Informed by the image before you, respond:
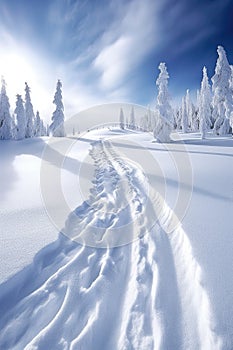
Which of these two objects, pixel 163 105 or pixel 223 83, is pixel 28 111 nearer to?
pixel 163 105

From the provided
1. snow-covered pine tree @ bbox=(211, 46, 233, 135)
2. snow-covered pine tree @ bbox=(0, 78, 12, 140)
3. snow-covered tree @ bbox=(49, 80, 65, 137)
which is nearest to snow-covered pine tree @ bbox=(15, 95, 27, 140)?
snow-covered pine tree @ bbox=(0, 78, 12, 140)

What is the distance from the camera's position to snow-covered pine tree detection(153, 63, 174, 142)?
31.2m

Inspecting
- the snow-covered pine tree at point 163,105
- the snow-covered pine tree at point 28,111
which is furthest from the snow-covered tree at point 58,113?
the snow-covered pine tree at point 163,105

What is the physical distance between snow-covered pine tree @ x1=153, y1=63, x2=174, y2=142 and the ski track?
28.7 meters

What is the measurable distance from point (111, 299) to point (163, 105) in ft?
105

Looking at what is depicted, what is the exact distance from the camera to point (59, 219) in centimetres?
515

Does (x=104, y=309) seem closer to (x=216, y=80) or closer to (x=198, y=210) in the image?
(x=198, y=210)

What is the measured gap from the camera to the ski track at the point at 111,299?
2248 mm

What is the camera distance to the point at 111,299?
111 inches

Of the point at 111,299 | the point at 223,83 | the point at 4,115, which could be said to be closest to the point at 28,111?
the point at 4,115

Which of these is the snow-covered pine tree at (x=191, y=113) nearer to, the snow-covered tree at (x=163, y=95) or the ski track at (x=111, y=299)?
the snow-covered tree at (x=163, y=95)

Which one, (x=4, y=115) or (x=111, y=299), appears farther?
(x=4, y=115)

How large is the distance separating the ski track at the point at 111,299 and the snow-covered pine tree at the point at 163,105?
2872cm

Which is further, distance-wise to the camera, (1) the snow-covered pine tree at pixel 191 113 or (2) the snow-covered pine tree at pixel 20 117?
(1) the snow-covered pine tree at pixel 191 113
